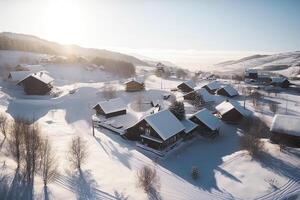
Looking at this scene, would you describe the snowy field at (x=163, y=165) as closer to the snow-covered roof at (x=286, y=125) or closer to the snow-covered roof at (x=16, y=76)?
the snow-covered roof at (x=286, y=125)

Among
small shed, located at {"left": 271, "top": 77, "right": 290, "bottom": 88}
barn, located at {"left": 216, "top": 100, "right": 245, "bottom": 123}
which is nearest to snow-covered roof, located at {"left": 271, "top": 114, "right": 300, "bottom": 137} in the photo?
barn, located at {"left": 216, "top": 100, "right": 245, "bottom": 123}

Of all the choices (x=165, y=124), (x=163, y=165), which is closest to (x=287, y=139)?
(x=165, y=124)

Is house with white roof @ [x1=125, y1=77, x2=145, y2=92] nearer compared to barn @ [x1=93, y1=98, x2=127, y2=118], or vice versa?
barn @ [x1=93, y1=98, x2=127, y2=118]

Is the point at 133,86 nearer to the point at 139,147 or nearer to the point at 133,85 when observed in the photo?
the point at 133,85

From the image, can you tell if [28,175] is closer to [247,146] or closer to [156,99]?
[247,146]

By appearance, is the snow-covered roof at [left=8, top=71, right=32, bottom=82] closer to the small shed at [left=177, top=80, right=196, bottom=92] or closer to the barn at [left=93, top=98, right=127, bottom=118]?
the barn at [left=93, top=98, right=127, bottom=118]

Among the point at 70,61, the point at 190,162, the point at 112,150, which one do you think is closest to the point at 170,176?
the point at 190,162

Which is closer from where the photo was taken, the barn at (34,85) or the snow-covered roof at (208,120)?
the snow-covered roof at (208,120)

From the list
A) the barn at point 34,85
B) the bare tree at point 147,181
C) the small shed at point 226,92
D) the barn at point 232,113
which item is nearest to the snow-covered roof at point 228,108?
the barn at point 232,113
